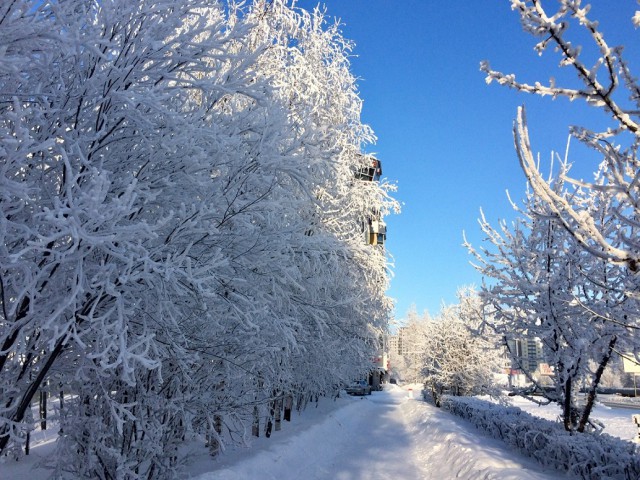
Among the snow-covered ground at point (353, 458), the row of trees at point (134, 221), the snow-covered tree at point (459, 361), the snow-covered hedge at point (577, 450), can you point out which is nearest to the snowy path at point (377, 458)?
the snow-covered ground at point (353, 458)

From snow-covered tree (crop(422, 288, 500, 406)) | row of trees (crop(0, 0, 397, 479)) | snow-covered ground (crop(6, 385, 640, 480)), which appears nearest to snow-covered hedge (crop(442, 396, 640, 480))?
snow-covered ground (crop(6, 385, 640, 480))

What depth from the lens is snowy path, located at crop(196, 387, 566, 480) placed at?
7.66m

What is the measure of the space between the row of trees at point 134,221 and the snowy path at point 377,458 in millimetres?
2059

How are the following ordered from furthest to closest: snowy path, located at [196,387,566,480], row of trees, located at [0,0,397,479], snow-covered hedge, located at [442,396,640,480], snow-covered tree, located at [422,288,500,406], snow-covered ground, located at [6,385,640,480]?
snow-covered tree, located at [422,288,500,406] < snowy path, located at [196,387,566,480] < snow-covered ground, located at [6,385,640,480] < snow-covered hedge, located at [442,396,640,480] < row of trees, located at [0,0,397,479]

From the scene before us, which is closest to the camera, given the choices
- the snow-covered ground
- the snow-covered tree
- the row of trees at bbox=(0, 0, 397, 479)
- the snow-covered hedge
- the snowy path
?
the row of trees at bbox=(0, 0, 397, 479)

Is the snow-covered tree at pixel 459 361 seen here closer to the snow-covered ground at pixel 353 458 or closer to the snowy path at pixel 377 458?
the snow-covered ground at pixel 353 458

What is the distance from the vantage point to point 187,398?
18.7ft

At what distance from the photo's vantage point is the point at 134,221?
353 centimetres

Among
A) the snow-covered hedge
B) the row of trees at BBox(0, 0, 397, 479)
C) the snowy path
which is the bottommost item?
the snowy path

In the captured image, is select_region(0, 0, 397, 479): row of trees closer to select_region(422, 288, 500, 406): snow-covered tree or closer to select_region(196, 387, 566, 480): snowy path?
select_region(196, 387, 566, 480): snowy path

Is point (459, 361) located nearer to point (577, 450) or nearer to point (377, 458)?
point (377, 458)

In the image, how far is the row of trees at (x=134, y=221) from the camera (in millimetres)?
2773

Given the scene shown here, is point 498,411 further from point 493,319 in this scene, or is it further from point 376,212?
point 376,212

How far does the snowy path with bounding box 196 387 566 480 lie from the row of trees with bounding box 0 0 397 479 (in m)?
2.06
